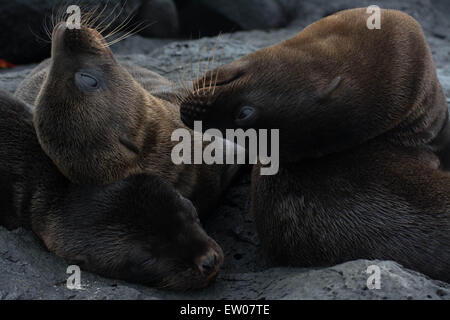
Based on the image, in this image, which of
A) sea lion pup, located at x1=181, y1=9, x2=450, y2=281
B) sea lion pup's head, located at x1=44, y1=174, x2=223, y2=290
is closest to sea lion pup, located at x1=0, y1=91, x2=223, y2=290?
sea lion pup's head, located at x1=44, y1=174, x2=223, y2=290

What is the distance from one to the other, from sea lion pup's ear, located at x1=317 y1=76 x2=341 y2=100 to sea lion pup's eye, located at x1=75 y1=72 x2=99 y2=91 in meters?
1.42

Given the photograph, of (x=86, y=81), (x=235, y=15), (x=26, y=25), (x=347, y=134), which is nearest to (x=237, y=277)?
(x=347, y=134)

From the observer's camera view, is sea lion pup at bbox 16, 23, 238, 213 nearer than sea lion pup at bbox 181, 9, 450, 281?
No

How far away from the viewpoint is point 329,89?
359 centimetres

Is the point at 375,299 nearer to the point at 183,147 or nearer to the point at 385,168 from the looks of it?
the point at 385,168

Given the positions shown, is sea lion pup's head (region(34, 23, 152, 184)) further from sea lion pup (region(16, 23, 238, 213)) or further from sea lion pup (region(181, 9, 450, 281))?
sea lion pup (region(181, 9, 450, 281))

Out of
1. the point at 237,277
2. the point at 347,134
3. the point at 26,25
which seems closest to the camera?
the point at 347,134

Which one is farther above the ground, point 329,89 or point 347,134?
point 329,89

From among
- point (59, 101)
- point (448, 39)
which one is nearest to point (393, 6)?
point (448, 39)

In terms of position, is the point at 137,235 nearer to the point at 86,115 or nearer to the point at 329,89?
the point at 86,115

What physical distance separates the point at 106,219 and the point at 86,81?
0.88 meters

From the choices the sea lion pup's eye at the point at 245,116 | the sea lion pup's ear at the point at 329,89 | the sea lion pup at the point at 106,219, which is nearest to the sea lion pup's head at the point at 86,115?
the sea lion pup at the point at 106,219

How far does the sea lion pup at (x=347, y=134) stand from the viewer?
11.9 feet

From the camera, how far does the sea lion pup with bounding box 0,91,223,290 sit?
142 inches
